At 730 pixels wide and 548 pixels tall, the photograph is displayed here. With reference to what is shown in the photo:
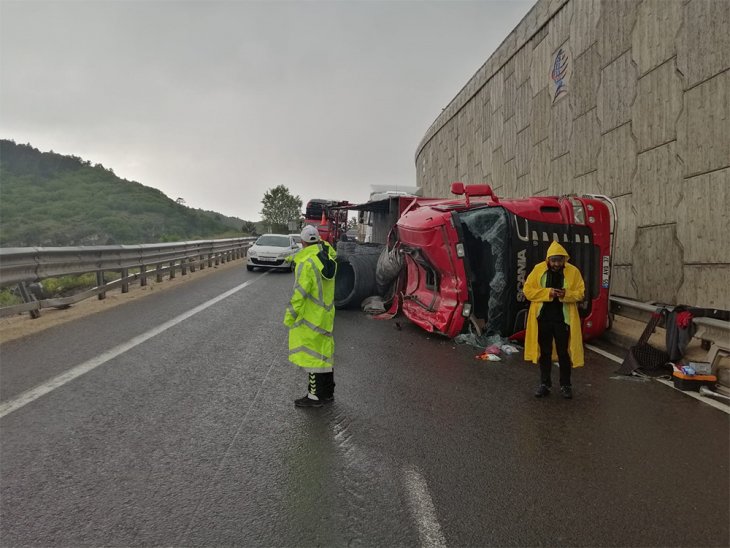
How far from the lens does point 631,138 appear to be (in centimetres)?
960

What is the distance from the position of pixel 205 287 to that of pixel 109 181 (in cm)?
7922

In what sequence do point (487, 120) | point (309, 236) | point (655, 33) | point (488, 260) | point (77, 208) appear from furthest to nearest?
point (77, 208)
point (487, 120)
point (655, 33)
point (488, 260)
point (309, 236)

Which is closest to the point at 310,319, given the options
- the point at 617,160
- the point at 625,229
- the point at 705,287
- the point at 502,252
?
the point at 502,252

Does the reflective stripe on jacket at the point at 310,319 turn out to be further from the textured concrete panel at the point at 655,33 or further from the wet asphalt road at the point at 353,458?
the textured concrete panel at the point at 655,33

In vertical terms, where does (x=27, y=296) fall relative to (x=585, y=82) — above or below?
below

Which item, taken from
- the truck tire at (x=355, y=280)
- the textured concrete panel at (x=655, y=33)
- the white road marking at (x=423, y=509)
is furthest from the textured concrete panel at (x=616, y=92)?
the white road marking at (x=423, y=509)

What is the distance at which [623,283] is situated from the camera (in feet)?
31.9

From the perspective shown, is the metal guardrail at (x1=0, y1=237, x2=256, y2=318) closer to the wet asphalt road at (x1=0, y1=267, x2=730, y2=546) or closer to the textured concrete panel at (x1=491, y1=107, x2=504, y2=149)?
the wet asphalt road at (x1=0, y1=267, x2=730, y2=546)

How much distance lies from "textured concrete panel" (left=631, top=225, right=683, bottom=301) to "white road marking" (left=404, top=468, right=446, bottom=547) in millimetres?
7111

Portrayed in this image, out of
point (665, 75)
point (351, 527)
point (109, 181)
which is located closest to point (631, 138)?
point (665, 75)

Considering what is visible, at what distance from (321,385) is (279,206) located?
268ft

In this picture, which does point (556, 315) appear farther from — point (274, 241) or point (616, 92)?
point (274, 241)

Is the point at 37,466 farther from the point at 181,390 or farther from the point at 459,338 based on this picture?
the point at 459,338

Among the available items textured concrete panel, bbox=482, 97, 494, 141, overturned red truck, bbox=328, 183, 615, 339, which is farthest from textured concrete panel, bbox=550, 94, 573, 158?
textured concrete panel, bbox=482, 97, 494, 141
